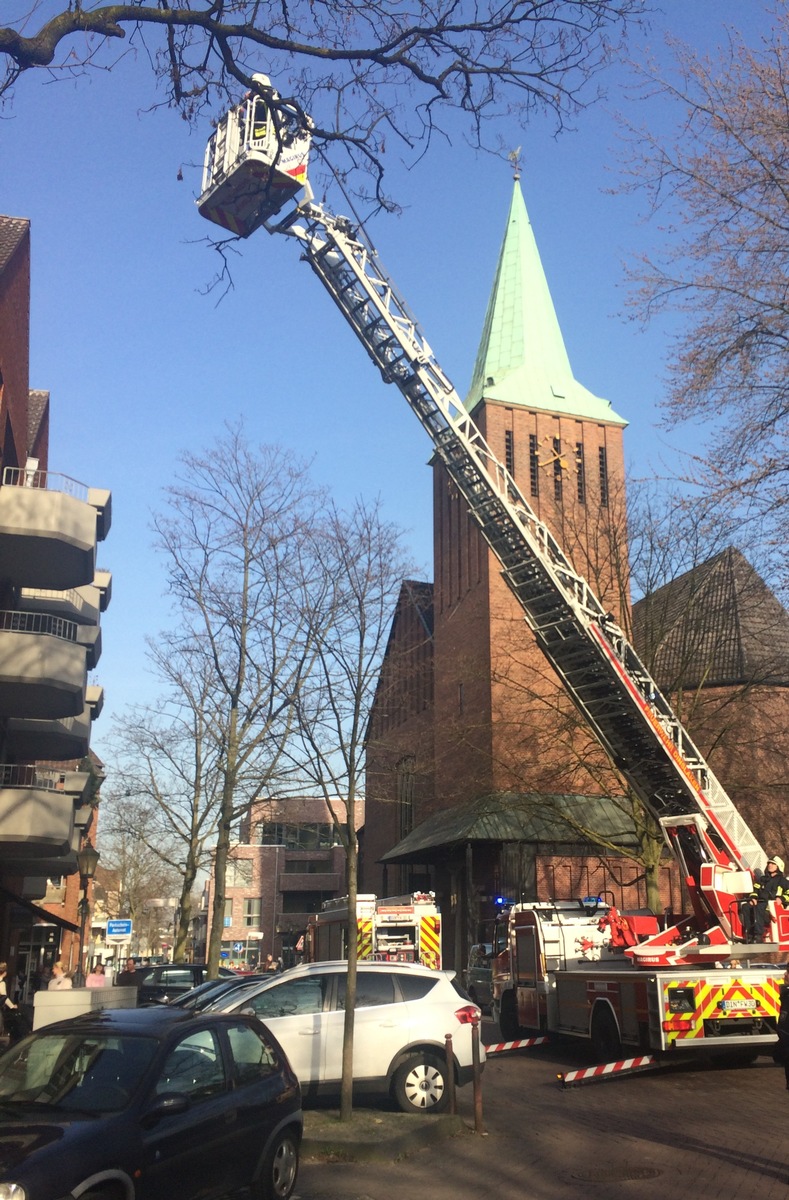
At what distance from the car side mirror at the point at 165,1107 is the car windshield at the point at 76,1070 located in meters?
0.16

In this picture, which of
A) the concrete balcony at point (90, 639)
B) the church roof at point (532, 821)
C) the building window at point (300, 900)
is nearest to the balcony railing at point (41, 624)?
the concrete balcony at point (90, 639)

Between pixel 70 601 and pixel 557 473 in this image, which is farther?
pixel 557 473

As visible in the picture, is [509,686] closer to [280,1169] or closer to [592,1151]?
[592,1151]

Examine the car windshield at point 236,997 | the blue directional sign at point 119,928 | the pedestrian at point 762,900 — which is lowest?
the car windshield at point 236,997

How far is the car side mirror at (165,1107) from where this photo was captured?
6227mm

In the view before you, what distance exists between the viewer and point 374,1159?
9039 millimetres

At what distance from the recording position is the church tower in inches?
1155

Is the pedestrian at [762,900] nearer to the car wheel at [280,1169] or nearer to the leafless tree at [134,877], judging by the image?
the car wheel at [280,1169]

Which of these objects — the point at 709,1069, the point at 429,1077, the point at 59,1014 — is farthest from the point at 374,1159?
the point at 709,1069

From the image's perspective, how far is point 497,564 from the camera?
38.5m

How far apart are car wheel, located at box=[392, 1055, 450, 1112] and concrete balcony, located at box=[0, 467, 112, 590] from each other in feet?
45.7

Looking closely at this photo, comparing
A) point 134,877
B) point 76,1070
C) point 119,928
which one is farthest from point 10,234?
point 134,877

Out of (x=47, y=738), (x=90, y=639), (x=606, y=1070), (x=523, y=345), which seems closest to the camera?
(x=606, y=1070)

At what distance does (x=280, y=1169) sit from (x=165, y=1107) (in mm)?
1651
